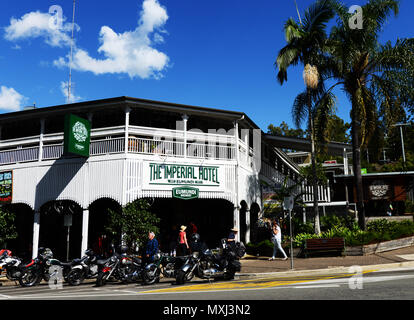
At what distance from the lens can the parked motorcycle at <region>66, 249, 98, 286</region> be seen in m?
13.0

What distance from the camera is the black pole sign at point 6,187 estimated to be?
67.5 feet

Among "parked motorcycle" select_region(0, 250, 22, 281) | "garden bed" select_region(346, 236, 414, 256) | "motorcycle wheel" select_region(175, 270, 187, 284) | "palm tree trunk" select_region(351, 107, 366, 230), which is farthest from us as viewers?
"palm tree trunk" select_region(351, 107, 366, 230)

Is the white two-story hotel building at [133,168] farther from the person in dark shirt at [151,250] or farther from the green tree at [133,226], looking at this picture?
the person in dark shirt at [151,250]

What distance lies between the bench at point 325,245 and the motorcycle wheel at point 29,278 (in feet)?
35.8

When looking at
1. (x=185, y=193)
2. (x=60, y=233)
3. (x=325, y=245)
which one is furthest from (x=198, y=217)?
(x=60, y=233)

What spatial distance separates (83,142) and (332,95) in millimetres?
12639

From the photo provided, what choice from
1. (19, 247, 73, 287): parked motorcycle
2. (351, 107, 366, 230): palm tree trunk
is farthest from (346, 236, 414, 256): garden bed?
(19, 247, 73, 287): parked motorcycle

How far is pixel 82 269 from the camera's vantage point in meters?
13.2

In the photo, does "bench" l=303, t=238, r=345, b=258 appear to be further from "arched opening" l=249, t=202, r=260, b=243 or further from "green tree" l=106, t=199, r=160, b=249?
"green tree" l=106, t=199, r=160, b=249

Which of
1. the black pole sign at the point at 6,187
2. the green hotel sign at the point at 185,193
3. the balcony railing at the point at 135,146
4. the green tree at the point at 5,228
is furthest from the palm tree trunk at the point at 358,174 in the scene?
the black pole sign at the point at 6,187

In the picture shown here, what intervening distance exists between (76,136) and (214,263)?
32.0 ft

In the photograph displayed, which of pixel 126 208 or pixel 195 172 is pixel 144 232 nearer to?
pixel 126 208

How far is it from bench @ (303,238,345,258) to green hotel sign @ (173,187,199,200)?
5.83 m

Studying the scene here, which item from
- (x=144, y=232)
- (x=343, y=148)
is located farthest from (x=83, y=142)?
(x=343, y=148)
